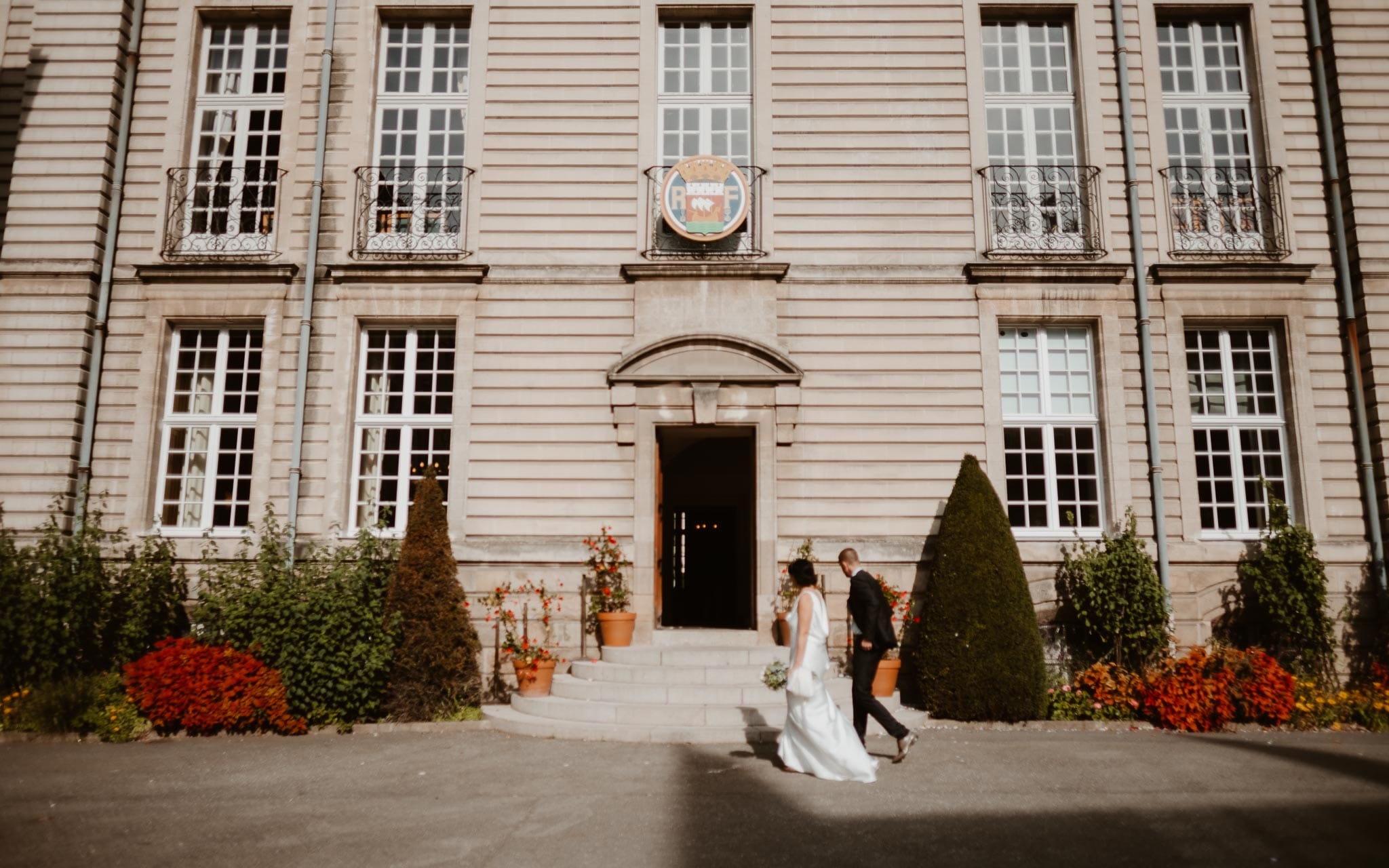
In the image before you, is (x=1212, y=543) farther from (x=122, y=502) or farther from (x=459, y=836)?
(x=122, y=502)

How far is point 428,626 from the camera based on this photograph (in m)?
8.27

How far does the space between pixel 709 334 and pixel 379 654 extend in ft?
16.0

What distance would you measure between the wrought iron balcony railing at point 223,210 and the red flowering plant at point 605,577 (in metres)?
5.31

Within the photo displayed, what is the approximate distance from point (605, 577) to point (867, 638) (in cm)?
354

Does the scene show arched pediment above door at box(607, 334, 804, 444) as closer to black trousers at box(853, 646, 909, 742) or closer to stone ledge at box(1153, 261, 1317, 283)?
black trousers at box(853, 646, 909, 742)

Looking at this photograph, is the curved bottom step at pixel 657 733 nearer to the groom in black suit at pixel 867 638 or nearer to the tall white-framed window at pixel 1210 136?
the groom in black suit at pixel 867 638

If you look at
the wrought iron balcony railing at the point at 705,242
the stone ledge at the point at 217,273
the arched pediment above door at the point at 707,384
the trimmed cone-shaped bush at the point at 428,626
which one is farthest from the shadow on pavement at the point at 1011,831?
the stone ledge at the point at 217,273

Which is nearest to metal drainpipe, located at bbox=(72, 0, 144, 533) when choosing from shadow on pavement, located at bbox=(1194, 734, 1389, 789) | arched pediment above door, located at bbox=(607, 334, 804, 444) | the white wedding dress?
Result: arched pediment above door, located at bbox=(607, 334, 804, 444)

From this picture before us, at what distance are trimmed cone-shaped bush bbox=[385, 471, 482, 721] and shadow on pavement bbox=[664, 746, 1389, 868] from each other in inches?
139

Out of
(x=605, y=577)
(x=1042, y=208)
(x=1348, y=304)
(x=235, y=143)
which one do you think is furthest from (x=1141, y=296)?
(x=235, y=143)

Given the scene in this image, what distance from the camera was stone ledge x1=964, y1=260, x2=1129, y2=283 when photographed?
9.88 metres

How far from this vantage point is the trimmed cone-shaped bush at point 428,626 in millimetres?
8211

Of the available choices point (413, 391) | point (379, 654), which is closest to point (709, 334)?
point (413, 391)

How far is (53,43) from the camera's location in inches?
409
